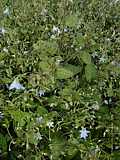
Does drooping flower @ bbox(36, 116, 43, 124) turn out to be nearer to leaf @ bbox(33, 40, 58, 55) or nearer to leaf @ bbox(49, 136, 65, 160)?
leaf @ bbox(49, 136, 65, 160)

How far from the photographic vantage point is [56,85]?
2.74 m

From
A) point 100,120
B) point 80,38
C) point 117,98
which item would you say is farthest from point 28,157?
point 80,38

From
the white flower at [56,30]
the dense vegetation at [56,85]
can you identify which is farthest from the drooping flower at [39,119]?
the white flower at [56,30]

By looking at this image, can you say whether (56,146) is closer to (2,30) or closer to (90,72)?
(90,72)

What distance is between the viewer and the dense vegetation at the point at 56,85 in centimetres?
253

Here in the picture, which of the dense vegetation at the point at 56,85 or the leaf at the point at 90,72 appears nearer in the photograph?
the dense vegetation at the point at 56,85

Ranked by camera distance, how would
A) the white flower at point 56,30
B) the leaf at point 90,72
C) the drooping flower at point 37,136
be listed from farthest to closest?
the white flower at point 56,30 < the leaf at point 90,72 < the drooping flower at point 37,136

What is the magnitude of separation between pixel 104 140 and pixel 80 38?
0.70m

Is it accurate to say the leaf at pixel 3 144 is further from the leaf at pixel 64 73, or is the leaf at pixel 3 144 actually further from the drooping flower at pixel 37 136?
the leaf at pixel 64 73

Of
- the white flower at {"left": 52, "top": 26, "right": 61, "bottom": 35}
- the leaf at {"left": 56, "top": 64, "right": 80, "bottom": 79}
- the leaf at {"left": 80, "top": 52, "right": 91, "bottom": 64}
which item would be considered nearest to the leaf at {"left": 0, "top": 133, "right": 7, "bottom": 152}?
the leaf at {"left": 56, "top": 64, "right": 80, "bottom": 79}

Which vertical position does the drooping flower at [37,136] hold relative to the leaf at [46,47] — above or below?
below

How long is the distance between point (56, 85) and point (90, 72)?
269 mm

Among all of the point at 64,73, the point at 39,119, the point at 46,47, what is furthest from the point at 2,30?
the point at 39,119

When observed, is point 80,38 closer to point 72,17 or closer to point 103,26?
point 72,17
